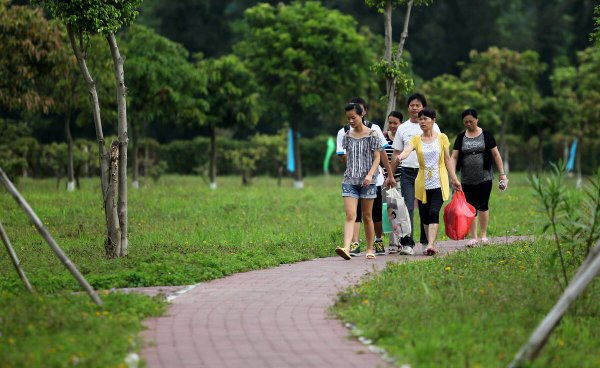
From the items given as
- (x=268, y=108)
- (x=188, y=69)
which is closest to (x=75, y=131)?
(x=268, y=108)

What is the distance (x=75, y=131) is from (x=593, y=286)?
5001 centimetres

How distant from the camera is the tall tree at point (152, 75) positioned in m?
31.4

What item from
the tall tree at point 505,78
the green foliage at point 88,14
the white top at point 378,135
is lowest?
the white top at point 378,135

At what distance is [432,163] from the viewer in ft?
43.6

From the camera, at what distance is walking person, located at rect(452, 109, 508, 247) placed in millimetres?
14023

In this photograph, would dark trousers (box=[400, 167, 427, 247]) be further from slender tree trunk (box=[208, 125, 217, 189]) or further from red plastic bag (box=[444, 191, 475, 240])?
slender tree trunk (box=[208, 125, 217, 189])

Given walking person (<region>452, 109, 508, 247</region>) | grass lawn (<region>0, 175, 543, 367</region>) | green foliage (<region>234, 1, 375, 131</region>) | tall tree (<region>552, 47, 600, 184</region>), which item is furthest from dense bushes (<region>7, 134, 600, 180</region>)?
walking person (<region>452, 109, 508, 247</region>)

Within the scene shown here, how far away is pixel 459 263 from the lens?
1176 centimetres

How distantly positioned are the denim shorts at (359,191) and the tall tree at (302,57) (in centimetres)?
2548

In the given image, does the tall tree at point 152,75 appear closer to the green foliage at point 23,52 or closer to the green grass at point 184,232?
the green foliage at point 23,52

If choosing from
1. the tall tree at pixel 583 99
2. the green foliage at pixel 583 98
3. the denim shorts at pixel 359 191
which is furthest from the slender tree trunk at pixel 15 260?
the green foliage at pixel 583 98

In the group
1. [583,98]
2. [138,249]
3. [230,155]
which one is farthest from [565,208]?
[583,98]

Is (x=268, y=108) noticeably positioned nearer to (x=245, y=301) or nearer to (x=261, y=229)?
(x=261, y=229)

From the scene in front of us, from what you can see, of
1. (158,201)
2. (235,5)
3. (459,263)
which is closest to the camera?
(459,263)
